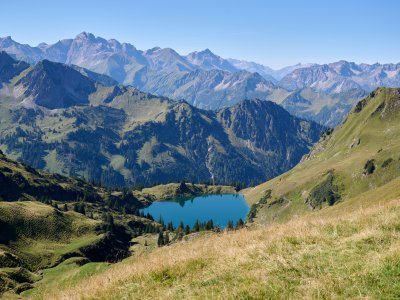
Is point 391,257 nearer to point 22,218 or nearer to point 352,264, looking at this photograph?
point 352,264

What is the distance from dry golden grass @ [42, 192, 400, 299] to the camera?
1149 cm

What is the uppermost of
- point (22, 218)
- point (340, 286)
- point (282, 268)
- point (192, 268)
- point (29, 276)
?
point (22, 218)

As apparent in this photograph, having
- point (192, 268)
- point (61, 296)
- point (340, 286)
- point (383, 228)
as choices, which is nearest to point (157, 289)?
point (192, 268)

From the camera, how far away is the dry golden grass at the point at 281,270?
11.5m

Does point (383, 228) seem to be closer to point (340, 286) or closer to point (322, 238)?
point (322, 238)

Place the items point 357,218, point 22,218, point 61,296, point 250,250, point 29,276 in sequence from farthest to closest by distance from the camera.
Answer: point 22,218 < point 29,276 < point 357,218 < point 250,250 < point 61,296

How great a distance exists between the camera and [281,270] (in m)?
13.0

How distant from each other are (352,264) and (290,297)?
2.98 metres

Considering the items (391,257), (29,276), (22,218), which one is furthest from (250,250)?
(22,218)

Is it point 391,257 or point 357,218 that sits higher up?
point 357,218

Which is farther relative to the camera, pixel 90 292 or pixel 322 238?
pixel 322 238

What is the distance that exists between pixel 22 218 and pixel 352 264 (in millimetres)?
158932

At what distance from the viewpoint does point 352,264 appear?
12711 mm

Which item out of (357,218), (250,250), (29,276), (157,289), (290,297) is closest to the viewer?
(290,297)
